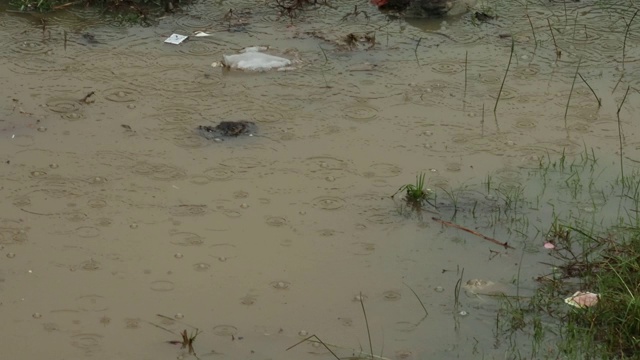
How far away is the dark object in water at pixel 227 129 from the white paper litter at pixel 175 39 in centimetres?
106

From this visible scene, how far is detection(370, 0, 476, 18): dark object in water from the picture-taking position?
6.27 metres

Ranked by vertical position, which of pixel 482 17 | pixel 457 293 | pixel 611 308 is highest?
pixel 482 17

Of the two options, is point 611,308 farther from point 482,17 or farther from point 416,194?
point 482,17

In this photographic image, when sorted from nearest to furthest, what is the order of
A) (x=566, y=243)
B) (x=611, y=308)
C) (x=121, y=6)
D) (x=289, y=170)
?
(x=611, y=308) → (x=566, y=243) → (x=289, y=170) → (x=121, y=6)

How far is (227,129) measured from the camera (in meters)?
4.95

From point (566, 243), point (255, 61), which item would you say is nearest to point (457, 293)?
point (566, 243)

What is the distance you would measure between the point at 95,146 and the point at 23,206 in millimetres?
581

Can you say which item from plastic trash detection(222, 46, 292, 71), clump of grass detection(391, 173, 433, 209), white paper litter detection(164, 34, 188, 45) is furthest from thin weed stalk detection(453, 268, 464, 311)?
white paper litter detection(164, 34, 188, 45)

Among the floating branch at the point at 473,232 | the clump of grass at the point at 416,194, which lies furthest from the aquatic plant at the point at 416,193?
the floating branch at the point at 473,232

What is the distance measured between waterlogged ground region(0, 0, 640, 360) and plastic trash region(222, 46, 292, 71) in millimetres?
75

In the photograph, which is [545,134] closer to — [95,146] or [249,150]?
[249,150]

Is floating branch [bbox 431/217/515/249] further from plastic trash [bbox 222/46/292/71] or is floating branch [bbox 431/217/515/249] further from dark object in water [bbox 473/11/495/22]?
dark object in water [bbox 473/11/495/22]

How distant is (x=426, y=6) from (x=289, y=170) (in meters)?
2.08

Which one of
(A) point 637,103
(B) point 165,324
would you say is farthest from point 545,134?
(B) point 165,324
